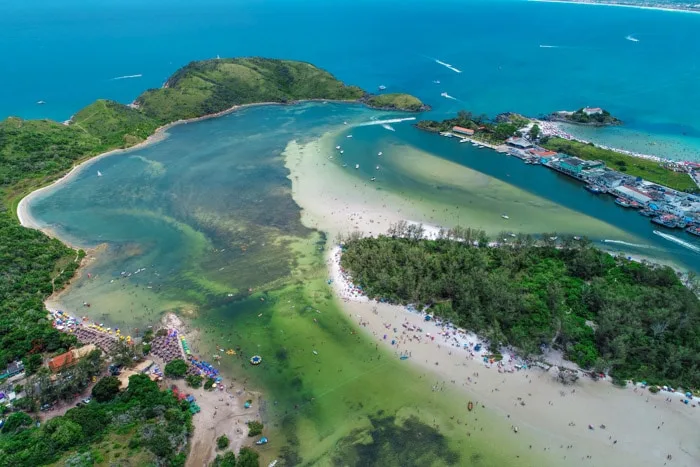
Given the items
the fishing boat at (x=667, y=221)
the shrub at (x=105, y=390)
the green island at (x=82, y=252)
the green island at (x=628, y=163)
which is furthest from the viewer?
the green island at (x=628, y=163)

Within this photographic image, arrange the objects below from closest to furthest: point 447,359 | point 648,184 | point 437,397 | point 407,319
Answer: point 437,397 < point 447,359 < point 407,319 < point 648,184

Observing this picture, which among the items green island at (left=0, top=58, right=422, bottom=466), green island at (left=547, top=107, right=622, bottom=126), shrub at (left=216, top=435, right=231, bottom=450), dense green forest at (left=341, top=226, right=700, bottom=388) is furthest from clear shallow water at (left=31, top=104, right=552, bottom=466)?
green island at (left=547, top=107, right=622, bottom=126)

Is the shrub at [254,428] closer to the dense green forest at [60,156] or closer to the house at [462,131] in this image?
the dense green forest at [60,156]

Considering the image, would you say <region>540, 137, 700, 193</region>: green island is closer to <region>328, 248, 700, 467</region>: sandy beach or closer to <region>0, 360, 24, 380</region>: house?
<region>328, 248, 700, 467</region>: sandy beach

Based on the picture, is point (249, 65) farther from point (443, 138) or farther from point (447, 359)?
point (447, 359)

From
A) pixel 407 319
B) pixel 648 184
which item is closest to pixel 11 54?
pixel 407 319

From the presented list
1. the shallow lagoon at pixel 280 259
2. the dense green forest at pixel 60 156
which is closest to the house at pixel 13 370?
the dense green forest at pixel 60 156
